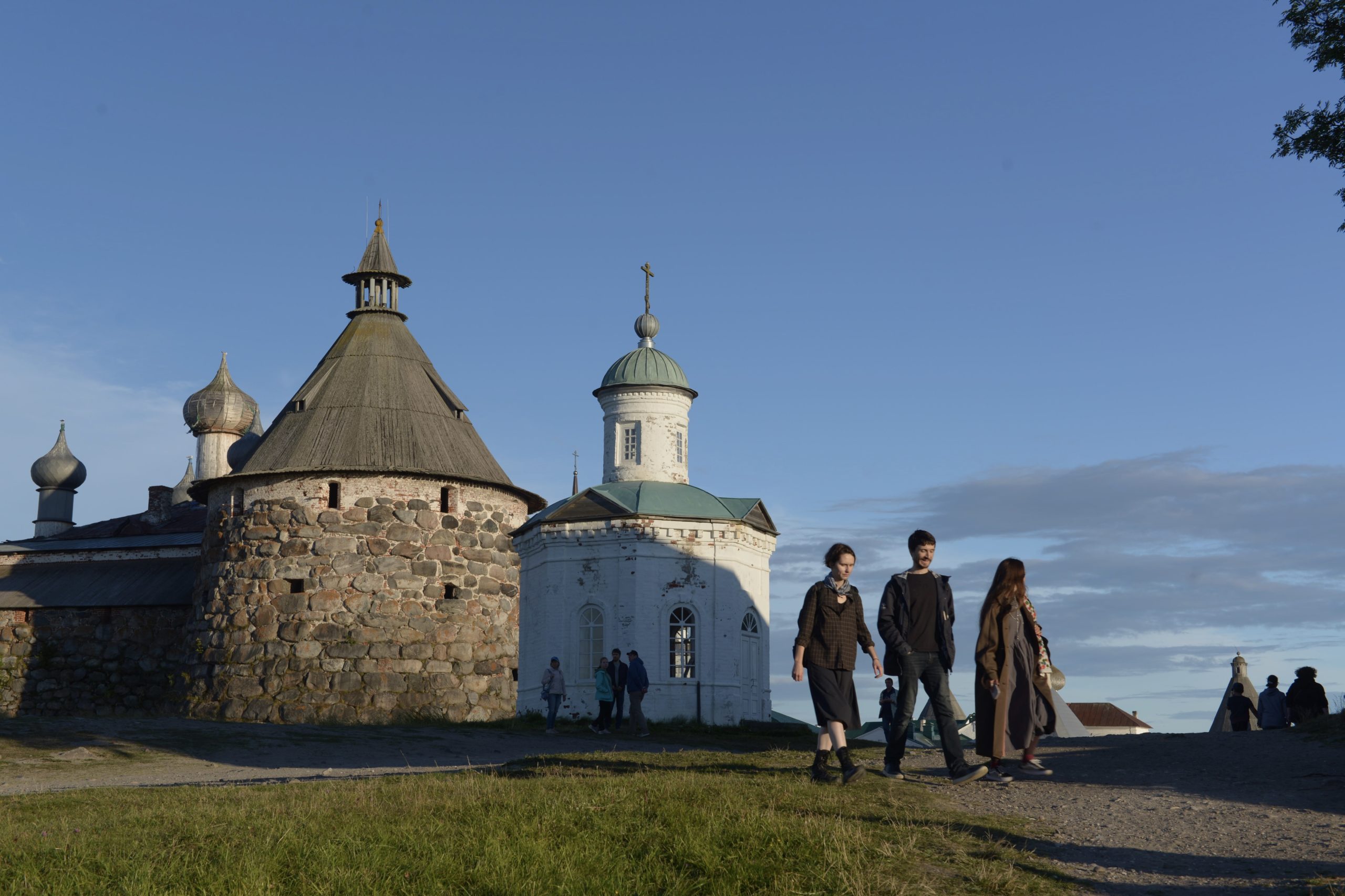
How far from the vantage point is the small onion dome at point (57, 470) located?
52000 millimetres

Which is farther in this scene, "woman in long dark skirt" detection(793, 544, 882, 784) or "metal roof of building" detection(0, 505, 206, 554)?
"metal roof of building" detection(0, 505, 206, 554)

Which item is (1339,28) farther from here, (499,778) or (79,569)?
(79,569)

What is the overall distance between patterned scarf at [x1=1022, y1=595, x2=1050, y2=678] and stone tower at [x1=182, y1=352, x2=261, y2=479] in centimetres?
4074

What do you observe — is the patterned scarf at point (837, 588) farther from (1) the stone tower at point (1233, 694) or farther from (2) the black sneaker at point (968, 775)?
(1) the stone tower at point (1233, 694)

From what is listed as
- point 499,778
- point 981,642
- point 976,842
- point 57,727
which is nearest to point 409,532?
point 57,727

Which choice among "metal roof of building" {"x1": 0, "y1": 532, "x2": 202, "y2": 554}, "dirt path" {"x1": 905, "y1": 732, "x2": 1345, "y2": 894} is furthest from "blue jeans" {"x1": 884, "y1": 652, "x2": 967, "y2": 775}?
"metal roof of building" {"x1": 0, "y1": 532, "x2": 202, "y2": 554}

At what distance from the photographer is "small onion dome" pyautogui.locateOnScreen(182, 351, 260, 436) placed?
47.0m

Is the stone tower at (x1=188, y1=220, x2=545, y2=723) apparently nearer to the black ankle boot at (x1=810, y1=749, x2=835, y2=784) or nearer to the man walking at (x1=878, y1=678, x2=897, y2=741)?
the man walking at (x1=878, y1=678, x2=897, y2=741)

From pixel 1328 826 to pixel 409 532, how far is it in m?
22.6

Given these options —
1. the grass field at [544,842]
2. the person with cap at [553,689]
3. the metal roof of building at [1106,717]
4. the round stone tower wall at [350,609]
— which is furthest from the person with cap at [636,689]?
the metal roof of building at [1106,717]

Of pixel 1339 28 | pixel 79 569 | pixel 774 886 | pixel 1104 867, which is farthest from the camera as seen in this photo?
pixel 79 569

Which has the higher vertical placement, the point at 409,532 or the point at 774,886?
the point at 409,532

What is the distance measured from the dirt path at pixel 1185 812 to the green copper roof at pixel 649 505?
1473cm

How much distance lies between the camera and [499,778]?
10656mm
